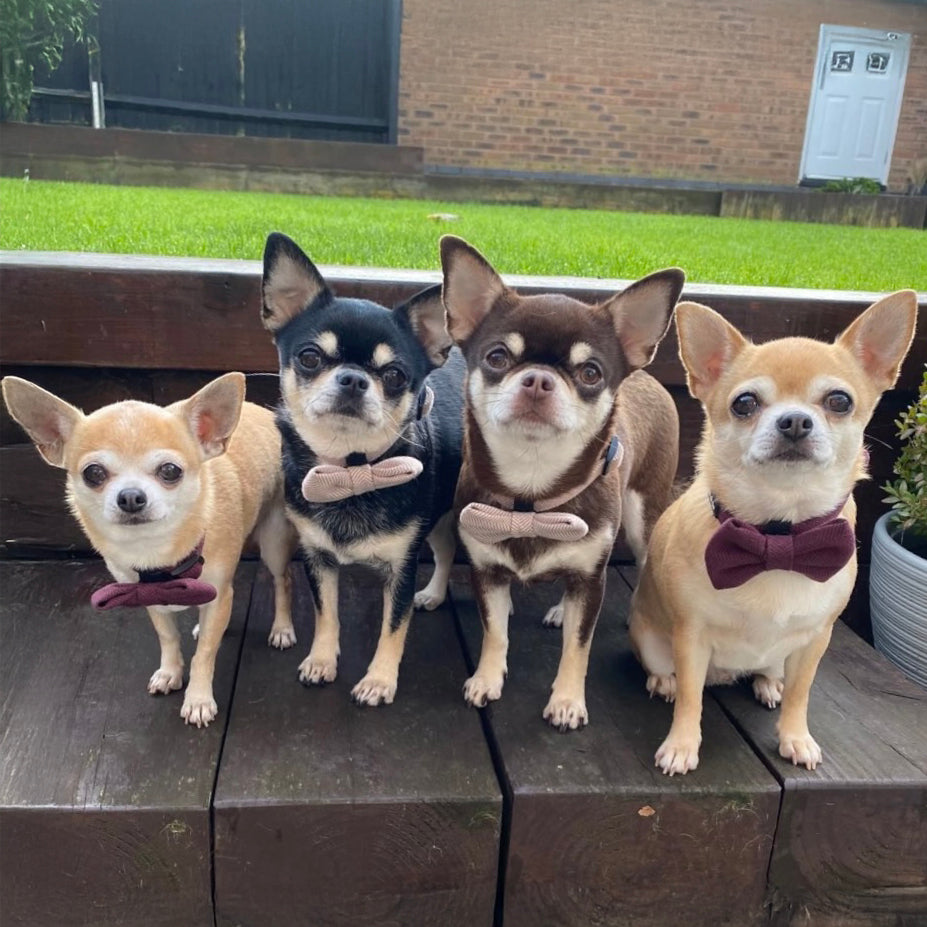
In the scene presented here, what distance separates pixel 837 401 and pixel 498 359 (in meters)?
0.64

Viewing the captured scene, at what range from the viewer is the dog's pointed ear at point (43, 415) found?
1521 mm

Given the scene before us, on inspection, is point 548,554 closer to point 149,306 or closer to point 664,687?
point 664,687

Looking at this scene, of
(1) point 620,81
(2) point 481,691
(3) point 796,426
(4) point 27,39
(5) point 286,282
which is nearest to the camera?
(3) point 796,426

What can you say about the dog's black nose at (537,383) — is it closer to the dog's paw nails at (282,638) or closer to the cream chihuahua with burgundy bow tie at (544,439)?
the cream chihuahua with burgundy bow tie at (544,439)

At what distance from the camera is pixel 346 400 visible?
5.27 feet

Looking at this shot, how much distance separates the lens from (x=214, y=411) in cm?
167

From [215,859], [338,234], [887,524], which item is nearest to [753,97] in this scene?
[338,234]

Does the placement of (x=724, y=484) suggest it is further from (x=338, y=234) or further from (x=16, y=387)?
(x=338, y=234)

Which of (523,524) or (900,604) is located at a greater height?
(523,524)

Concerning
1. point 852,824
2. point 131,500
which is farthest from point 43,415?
point 852,824

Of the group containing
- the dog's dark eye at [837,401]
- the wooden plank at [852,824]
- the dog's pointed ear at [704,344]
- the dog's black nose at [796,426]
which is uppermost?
the dog's pointed ear at [704,344]

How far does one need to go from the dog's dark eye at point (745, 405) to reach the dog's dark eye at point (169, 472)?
1067 millimetres

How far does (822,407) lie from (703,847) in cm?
90

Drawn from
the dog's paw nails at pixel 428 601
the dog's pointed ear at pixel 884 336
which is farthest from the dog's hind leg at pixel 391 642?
the dog's pointed ear at pixel 884 336
